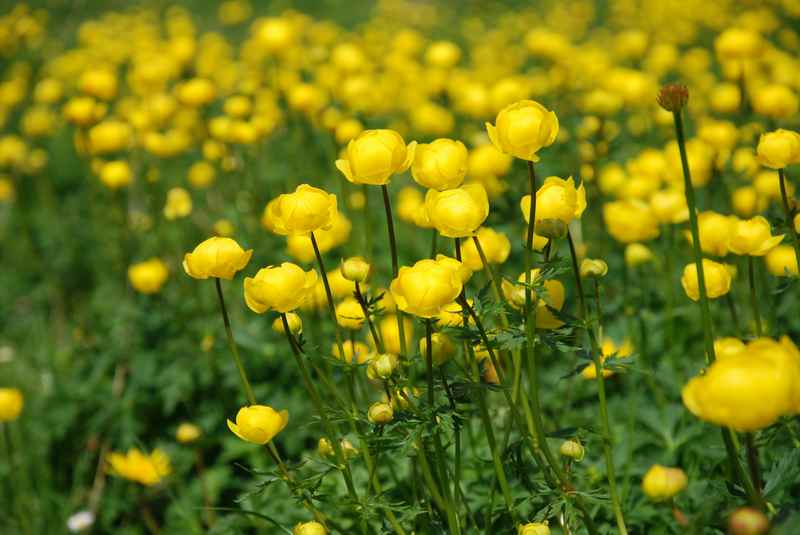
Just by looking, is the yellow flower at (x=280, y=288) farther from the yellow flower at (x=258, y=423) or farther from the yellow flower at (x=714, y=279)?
the yellow flower at (x=714, y=279)

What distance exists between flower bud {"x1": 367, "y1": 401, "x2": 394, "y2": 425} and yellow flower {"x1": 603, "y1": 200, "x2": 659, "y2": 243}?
3.18 ft

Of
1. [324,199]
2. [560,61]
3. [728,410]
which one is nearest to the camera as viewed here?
[728,410]

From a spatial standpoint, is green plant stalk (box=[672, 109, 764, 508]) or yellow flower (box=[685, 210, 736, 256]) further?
yellow flower (box=[685, 210, 736, 256])

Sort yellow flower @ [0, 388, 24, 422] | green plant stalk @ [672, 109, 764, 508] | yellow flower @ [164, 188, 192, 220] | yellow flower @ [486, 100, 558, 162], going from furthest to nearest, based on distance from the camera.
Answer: yellow flower @ [164, 188, 192, 220]
yellow flower @ [0, 388, 24, 422]
yellow flower @ [486, 100, 558, 162]
green plant stalk @ [672, 109, 764, 508]

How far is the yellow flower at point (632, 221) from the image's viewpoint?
6.17 ft

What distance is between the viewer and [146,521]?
2.13 meters

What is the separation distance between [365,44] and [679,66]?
1.98 meters

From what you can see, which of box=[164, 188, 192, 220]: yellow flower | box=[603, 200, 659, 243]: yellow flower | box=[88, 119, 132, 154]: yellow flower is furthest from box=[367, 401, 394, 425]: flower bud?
box=[88, 119, 132, 154]: yellow flower

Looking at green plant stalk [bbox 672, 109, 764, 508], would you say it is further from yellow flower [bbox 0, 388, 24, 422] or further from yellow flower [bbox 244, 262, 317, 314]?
yellow flower [bbox 0, 388, 24, 422]

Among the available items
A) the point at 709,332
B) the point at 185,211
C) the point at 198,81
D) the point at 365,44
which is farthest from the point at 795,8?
the point at 709,332

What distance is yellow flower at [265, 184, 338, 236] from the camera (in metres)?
1.21

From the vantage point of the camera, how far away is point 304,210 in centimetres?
121

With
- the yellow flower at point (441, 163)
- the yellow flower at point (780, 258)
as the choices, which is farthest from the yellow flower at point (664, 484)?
the yellow flower at point (780, 258)

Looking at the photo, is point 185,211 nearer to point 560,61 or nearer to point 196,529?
point 196,529
